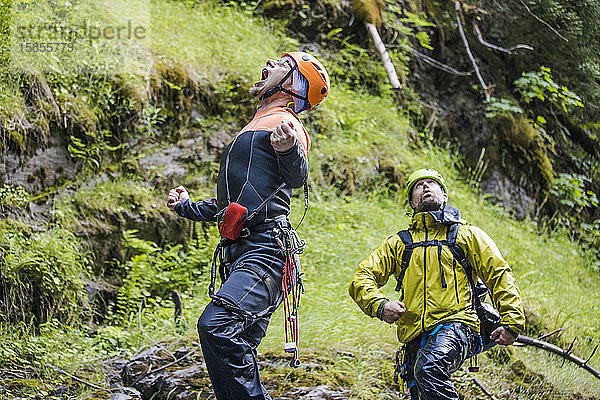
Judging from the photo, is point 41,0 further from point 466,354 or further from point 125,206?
point 466,354

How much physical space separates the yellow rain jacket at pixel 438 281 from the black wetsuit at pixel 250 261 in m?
0.93

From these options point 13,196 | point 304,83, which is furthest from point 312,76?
point 13,196

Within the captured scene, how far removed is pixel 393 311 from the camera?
360 cm

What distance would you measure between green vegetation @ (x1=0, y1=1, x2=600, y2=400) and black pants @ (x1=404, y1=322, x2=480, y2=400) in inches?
43.1

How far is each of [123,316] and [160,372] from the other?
175 cm

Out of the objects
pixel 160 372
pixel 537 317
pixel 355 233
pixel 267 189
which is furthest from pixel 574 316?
pixel 267 189

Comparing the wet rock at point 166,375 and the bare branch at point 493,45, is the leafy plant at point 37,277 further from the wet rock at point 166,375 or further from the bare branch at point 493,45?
the bare branch at point 493,45

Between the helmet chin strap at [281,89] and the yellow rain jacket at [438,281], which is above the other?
the helmet chin strap at [281,89]

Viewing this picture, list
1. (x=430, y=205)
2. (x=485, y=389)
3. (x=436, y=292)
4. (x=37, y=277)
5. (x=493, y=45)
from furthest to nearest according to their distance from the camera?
(x=493, y=45) → (x=37, y=277) → (x=485, y=389) → (x=430, y=205) → (x=436, y=292)

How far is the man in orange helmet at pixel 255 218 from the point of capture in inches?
114

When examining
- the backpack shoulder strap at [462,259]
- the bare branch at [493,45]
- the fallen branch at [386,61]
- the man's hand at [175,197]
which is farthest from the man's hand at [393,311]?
the bare branch at [493,45]

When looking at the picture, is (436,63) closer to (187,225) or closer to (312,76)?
(187,225)

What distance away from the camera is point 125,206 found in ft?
23.3

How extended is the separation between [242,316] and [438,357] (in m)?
1.35
